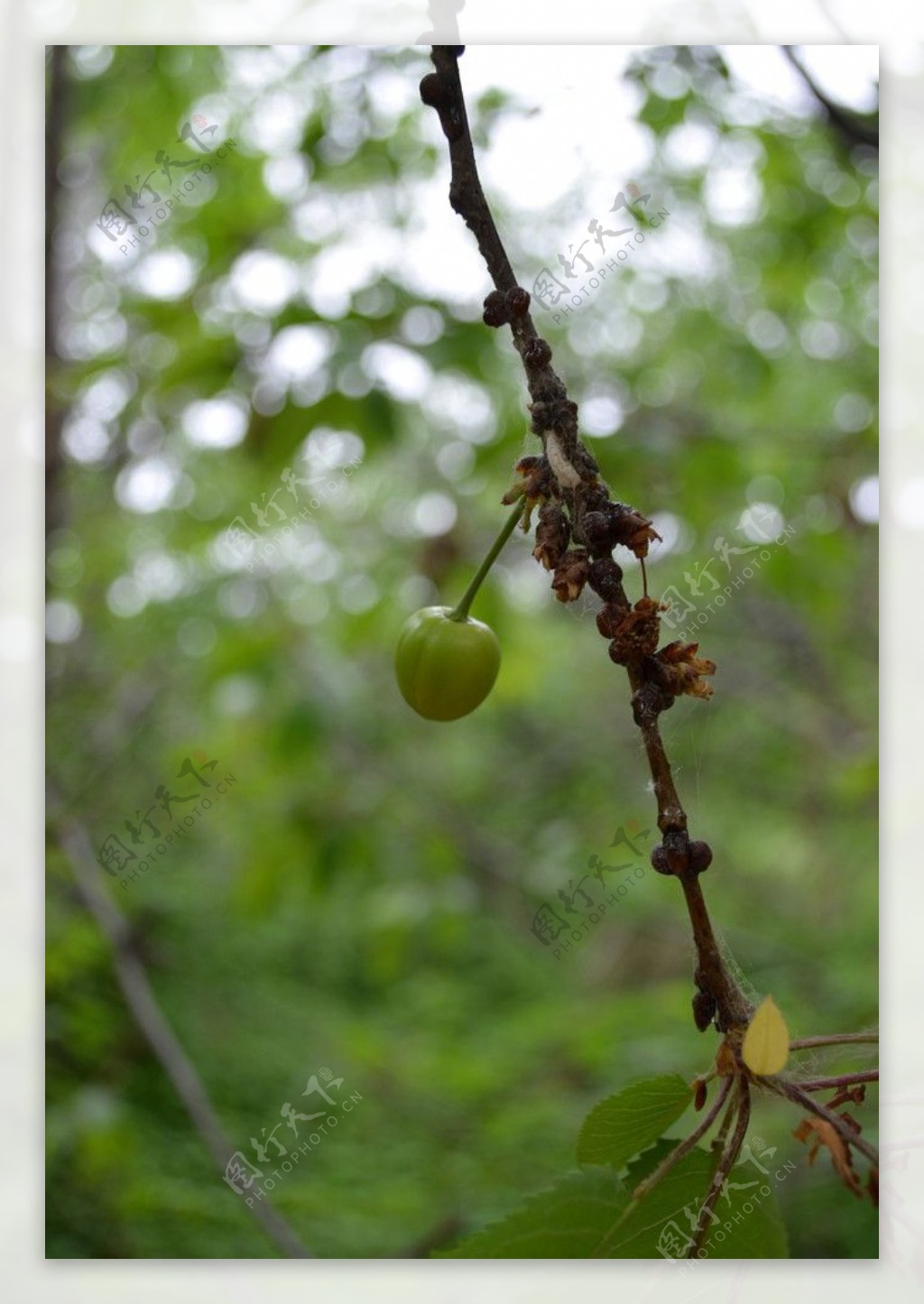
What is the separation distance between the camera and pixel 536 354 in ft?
2.09

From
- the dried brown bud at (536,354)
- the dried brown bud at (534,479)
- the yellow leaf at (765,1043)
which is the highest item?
the dried brown bud at (536,354)

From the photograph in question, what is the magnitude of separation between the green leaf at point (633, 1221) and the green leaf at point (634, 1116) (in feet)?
0.14

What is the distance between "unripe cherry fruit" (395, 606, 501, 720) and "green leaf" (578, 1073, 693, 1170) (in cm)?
27

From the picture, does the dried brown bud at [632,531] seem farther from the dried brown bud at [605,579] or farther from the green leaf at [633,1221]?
the green leaf at [633,1221]

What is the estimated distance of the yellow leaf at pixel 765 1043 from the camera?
0.67 metres

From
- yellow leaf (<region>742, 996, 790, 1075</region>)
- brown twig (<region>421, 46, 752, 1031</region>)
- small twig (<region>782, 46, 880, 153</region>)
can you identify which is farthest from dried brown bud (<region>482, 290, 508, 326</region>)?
small twig (<region>782, 46, 880, 153</region>)

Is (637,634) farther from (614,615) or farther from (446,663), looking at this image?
(446,663)

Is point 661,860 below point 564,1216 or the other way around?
the other way around

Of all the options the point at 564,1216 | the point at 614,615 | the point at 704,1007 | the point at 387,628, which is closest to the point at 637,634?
the point at 614,615

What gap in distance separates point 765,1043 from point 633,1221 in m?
0.29

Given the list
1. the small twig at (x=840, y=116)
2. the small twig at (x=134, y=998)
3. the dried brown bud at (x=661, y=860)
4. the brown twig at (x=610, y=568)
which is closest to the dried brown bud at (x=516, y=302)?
the brown twig at (x=610, y=568)

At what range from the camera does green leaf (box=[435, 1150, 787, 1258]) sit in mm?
826

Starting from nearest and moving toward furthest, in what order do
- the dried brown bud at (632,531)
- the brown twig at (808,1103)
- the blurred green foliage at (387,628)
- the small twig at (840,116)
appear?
the dried brown bud at (632,531) → the brown twig at (808,1103) → the small twig at (840,116) → the blurred green foliage at (387,628)

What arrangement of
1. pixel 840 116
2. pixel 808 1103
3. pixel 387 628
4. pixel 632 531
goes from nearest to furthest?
1. pixel 632 531
2. pixel 808 1103
3. pixel 840 116
4. pixel 387 628
